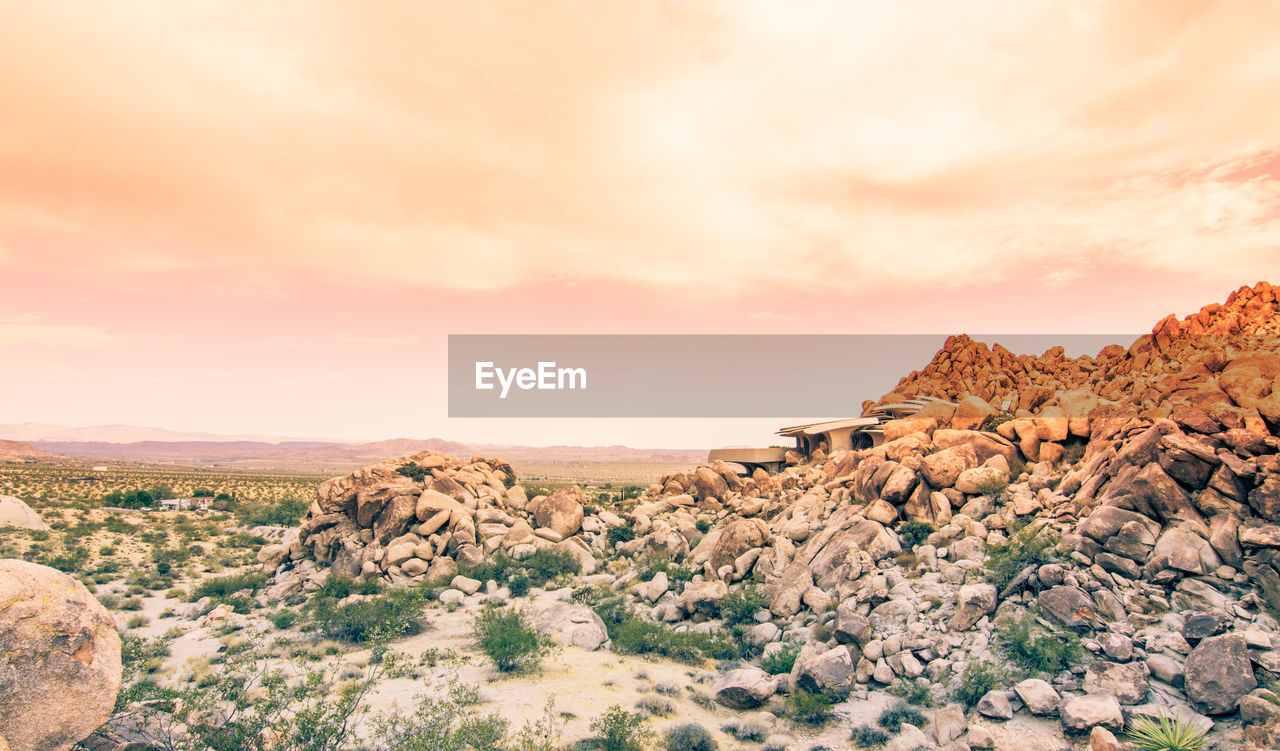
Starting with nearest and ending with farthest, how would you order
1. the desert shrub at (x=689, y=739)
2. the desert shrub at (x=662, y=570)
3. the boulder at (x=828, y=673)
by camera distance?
the desert shrub at (x=689, y=739) < the boulder at (x=828, y=673) < the desert shrub at (x=662, y=570)

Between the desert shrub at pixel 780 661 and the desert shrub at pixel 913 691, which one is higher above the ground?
the desert shrub at pixel 913 691

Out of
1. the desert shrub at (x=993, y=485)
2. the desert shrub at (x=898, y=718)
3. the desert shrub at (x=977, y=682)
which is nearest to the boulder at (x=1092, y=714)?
the desert shrub at (x=977, y=682)

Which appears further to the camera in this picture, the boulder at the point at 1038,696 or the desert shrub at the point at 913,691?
the desert shrub at the point at 913,691

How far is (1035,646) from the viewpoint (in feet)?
39.7

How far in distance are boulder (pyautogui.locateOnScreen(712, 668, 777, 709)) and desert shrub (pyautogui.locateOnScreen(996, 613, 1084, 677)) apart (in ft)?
16.6

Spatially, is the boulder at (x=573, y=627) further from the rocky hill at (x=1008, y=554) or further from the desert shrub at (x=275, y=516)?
the desert shrub at (x=275, y=516)

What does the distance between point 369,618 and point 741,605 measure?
1182 centimetres

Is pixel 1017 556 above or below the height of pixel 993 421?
below

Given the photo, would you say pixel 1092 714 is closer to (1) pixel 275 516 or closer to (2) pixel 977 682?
(2) pixel 977 682

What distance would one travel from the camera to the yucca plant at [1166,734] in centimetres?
908

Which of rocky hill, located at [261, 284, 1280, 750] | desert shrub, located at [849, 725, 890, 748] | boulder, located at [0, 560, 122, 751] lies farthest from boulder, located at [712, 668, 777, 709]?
boulder, located at [0, 560, 122, 751]

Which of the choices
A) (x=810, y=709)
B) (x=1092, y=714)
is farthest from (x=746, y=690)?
(x=1092, y=714)

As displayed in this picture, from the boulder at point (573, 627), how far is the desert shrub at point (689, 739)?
6133 mm

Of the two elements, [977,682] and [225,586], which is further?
[225,586]
